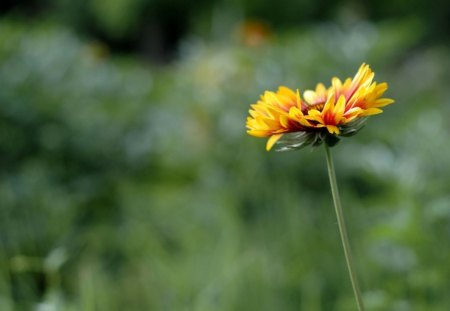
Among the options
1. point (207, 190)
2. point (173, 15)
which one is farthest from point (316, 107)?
point (173, 15)

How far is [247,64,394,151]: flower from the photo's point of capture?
2.31 ft

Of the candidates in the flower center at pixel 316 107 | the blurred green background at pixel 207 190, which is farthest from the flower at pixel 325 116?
the blurred green background at pixel 207 190

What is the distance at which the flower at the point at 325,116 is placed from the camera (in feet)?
2.31

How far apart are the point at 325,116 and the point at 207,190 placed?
6.37 ft

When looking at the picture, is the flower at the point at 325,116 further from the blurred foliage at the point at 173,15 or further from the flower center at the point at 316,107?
the blurred foliage at the point at 173,15

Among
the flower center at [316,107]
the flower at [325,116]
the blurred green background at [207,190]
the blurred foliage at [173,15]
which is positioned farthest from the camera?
the blurred foliage at [173,15]

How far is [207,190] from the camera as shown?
2639 mm

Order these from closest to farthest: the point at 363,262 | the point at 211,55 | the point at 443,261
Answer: the point at 443,261
the point at 363,262
the point at 211,55

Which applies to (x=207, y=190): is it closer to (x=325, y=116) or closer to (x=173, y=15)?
(x=325, y=116)

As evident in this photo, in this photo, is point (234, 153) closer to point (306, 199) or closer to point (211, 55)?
point (306, 199)

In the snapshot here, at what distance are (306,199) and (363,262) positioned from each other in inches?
30.8

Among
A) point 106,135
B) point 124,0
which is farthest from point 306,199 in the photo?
point 124,0

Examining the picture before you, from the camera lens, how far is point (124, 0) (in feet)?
35.2

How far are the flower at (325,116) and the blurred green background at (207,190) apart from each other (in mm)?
654
